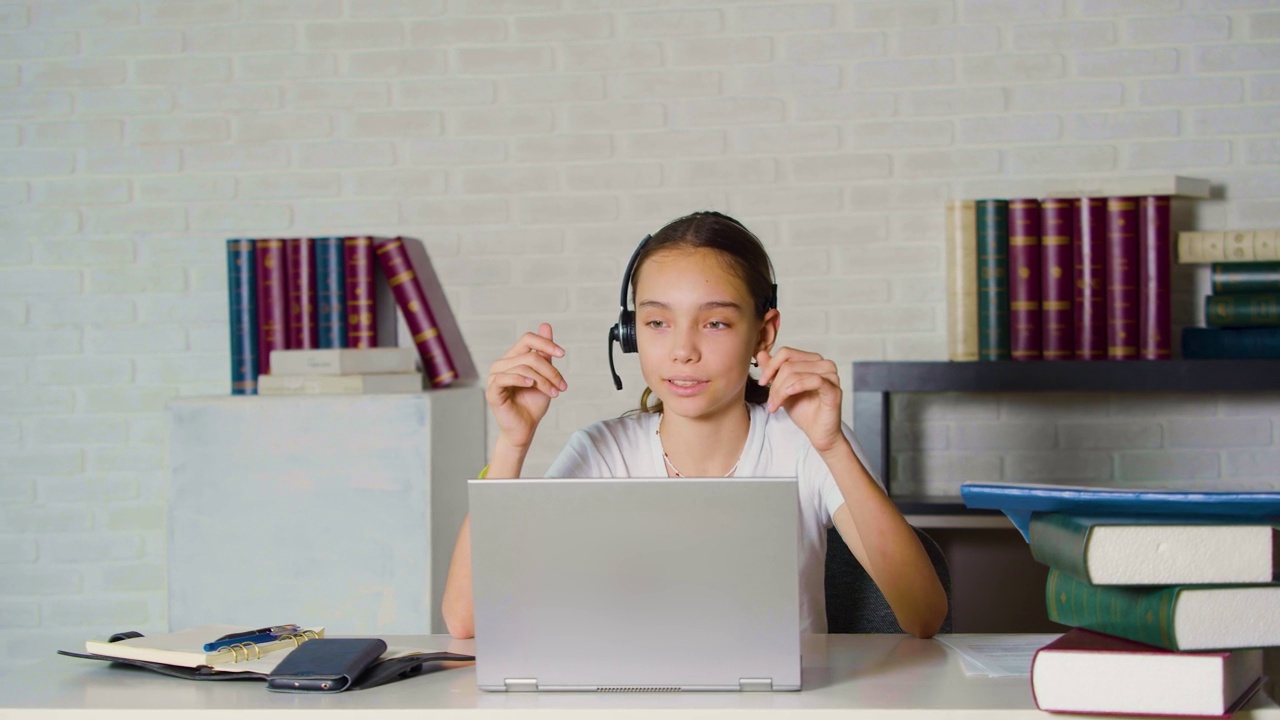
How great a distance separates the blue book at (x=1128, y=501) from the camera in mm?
1104

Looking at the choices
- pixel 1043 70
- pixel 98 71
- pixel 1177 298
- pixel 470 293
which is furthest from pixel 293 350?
pixel 1177 298

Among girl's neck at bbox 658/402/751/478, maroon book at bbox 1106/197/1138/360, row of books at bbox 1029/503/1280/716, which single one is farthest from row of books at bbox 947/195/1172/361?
row of books at bbox 1029/503/1280/716

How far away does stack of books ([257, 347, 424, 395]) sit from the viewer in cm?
278

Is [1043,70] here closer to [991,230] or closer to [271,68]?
[991,230]

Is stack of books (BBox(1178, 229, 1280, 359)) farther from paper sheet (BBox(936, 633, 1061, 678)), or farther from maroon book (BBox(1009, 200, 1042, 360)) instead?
paper sheet (BBox(936, 633, 1061, 678))

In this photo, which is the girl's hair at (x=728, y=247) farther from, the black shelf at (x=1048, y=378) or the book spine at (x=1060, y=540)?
the black shelf at (x=1048, y=378)

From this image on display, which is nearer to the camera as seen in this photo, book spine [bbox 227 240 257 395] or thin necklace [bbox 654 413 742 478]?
thin necklace [bbox 654 413 742 478]

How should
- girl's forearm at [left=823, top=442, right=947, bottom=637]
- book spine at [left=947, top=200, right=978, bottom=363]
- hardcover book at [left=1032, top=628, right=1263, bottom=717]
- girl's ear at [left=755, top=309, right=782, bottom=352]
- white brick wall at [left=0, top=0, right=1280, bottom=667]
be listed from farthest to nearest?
1. white brick wall at [left=0, top=0, right=1280, bottom=667]
2. book spine at [left=947, top=200, right=978, bottom=363]
3. girl's ear at [left=755, top=309, right=782, bottom=352]
4. girl's forearm at [left=823, top=442, right=947, bottom=637]
5. hardcover book at [left=1032, top=628, right=1263, bottom=717]

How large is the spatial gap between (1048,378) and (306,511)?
5.51ft

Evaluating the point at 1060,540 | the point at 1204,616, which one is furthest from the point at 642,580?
the point at 1204,616

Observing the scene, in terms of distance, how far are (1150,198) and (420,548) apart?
181 centimetres

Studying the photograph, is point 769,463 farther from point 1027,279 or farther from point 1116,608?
point 1027,279

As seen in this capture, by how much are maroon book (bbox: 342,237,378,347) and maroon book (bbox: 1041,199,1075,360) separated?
1.57m

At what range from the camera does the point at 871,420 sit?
276cm
